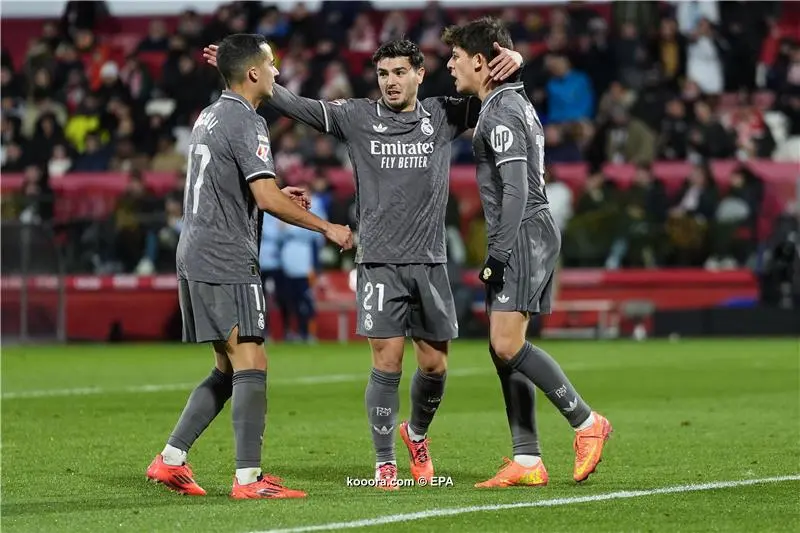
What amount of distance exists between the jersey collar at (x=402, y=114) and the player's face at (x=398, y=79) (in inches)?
1.6

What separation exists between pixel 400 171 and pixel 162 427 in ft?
12.5

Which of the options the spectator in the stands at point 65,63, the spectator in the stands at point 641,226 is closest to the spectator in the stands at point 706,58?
the spectator in the stands at point 641,226

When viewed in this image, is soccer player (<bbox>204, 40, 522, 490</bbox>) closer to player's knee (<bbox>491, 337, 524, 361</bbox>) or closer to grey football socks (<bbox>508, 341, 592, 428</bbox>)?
player's knee (<bbox>491, 337, 524, 361</bbox>)

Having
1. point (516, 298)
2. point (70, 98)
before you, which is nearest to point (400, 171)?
point (516, 298)

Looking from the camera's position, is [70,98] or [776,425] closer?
[776,425]

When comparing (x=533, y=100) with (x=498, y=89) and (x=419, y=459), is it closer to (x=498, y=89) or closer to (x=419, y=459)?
(x=498, y=89)

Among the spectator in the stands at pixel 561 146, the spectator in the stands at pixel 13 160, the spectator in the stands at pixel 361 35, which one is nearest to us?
the spectator in the stands at pixel 561 146

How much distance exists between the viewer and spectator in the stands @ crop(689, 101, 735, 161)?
25.0m

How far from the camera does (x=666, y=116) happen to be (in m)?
25.4

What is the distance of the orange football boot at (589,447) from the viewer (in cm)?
789

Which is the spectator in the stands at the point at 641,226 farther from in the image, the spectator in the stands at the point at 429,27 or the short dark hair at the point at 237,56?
the short dark hair at the point at 237,56

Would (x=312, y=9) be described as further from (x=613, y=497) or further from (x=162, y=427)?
(x=613, y=497)

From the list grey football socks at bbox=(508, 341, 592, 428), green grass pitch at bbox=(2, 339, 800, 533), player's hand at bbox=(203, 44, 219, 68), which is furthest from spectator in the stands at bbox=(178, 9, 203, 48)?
grey football socks at bbox=(508, 341, 592, 428)

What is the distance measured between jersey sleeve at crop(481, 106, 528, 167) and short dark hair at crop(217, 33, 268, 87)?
3.87 feet
